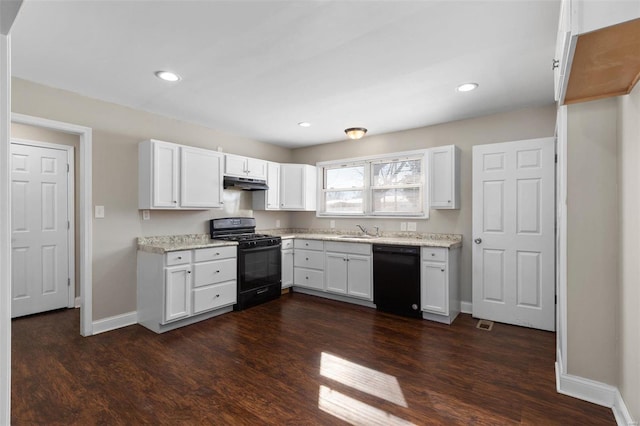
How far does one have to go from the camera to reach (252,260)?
4.23 metres

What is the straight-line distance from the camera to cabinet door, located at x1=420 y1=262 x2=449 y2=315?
11.7 ft

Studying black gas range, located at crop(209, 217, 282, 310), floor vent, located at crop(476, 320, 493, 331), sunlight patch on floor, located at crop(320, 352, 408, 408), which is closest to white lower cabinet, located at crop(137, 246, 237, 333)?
black gas range, located at crop(209, 217, 282, 310)

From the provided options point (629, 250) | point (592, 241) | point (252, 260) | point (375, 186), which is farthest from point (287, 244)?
point (629, 250)

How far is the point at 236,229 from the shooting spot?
4695 mm

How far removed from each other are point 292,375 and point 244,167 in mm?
2947

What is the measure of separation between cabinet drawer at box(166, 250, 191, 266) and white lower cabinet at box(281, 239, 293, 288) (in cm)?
153

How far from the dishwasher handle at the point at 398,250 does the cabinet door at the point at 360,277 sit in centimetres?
19

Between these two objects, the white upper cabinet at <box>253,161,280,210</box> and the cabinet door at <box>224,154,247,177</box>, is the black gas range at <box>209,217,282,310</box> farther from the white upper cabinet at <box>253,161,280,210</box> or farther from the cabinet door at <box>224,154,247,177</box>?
the cabinet door at <box>224,154,247,177</box>

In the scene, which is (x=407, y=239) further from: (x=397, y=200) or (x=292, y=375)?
(x=292, y=375)

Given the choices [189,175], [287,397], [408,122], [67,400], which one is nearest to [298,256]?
[189,175]

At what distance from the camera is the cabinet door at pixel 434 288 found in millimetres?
3557

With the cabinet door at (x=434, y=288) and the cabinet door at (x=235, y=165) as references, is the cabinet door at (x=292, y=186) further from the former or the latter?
the cabinet door at (x=434, y=288)

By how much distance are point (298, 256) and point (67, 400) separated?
3.11 m

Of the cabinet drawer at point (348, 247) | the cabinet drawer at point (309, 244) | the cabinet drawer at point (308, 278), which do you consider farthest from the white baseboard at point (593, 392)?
the cabinet drawer at point (309, 244)
